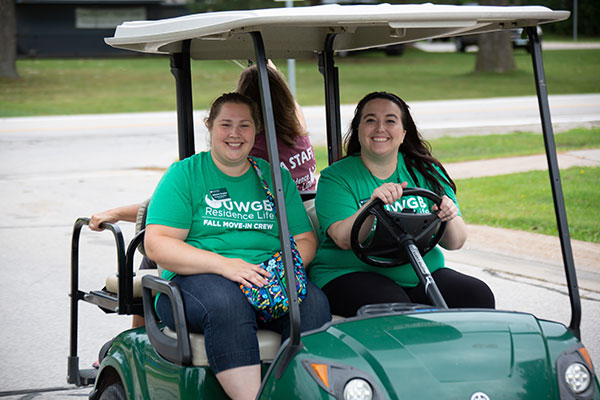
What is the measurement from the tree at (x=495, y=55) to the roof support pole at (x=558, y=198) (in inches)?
963

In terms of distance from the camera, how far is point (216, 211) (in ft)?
9.62

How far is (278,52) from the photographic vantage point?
3.94m

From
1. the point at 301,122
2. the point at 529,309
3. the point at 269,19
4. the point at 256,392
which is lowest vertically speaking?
the point at 529,309

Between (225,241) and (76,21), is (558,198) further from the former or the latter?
(76,21)

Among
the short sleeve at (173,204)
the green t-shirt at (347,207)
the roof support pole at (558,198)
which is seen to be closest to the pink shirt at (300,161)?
the green t-shirt at (347,207)

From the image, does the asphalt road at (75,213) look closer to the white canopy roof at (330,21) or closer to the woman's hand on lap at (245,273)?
the woman's hand on lap at (245,273)

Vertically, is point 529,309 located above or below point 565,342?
below

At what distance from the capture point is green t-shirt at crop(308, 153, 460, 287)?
3172 millimetres

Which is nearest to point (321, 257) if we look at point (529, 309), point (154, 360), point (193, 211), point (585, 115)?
point (193, 211)

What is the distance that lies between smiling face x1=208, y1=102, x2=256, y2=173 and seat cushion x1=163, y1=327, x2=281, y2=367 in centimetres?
63

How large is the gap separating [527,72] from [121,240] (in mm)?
25356

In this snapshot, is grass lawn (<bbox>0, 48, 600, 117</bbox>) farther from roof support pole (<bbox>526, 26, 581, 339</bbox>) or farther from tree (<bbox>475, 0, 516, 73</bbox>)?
roof support pole (<bbox>526, 26, 581, 339</bbox>)

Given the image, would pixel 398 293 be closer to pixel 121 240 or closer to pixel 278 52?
pixel 121 240

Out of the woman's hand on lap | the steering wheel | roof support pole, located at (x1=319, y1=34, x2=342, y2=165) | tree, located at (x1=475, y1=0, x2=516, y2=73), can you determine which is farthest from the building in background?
the woman's hand on lap
